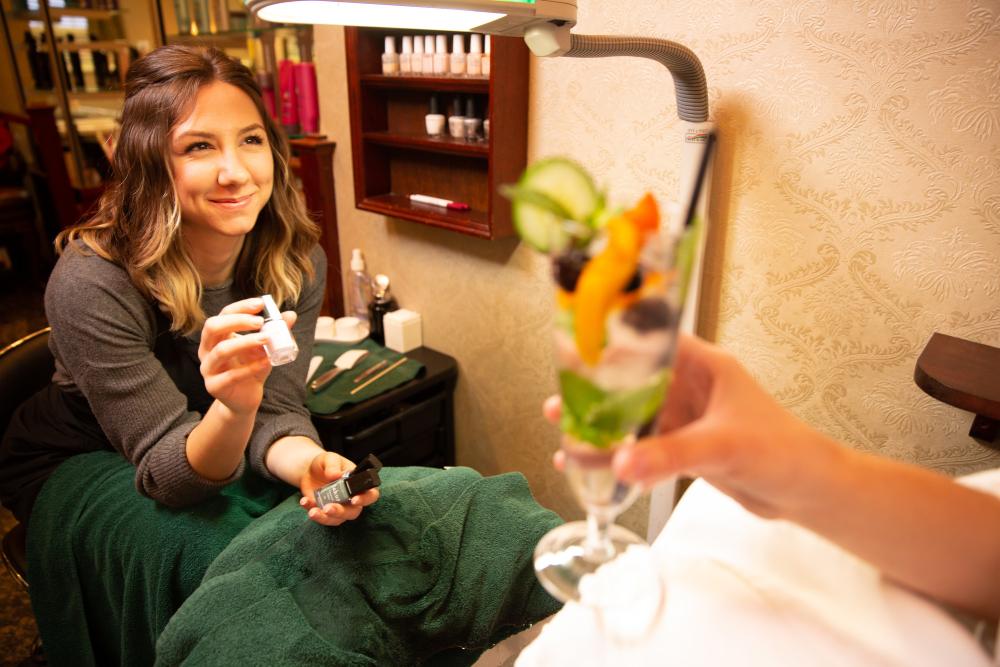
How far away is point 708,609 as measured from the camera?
1.61 feet

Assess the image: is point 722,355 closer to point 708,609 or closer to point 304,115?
point 708,609

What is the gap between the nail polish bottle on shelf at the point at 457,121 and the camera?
1.51m

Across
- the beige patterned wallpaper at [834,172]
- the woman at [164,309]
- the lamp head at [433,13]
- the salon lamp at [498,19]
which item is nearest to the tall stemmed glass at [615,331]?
the salon lamp at [498,19]

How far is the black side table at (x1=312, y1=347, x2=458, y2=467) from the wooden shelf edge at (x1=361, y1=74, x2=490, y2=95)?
72cm

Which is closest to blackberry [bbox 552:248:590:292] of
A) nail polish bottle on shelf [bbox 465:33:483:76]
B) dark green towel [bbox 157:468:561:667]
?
dark green towel [bbox 157:468:561:667]

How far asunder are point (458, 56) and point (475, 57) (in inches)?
1.8

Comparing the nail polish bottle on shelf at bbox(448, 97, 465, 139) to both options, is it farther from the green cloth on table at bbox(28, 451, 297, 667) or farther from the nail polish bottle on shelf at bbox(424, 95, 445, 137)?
the green cloth on table at bbox(28, 451, 297, 667)

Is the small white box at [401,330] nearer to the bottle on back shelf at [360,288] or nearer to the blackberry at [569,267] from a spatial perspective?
the bottle on back shelf at [360,288]

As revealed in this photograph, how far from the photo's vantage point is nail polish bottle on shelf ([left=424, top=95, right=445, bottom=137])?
61.2 inches

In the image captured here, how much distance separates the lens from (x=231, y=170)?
3.59 feet

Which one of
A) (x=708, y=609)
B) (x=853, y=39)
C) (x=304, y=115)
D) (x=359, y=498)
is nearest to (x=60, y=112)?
(x=304, y=115)

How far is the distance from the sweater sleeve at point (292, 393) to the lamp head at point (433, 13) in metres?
0.67

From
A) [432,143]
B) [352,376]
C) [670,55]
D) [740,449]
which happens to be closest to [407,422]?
[352,376]

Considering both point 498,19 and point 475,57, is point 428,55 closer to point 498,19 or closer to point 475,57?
point 475,57
